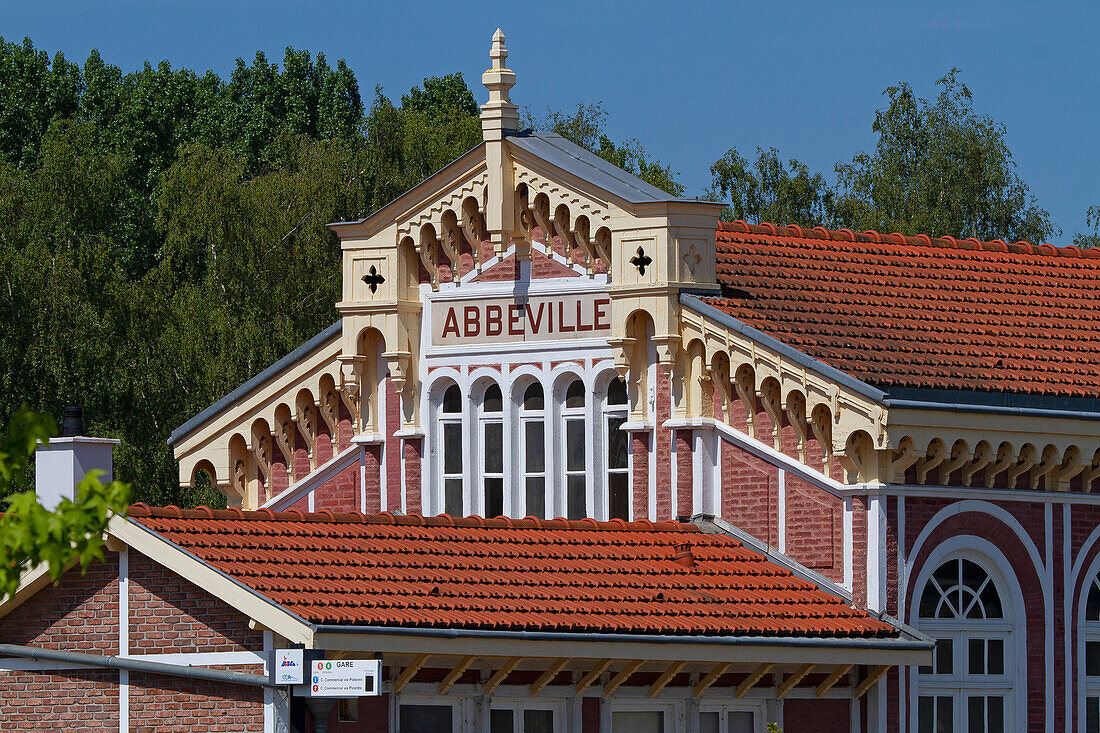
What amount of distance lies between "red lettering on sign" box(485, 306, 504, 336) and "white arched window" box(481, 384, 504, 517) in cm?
64

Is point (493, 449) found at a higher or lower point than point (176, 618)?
higher

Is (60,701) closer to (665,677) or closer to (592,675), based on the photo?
(592,675)

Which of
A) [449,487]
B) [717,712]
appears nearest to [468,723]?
[717,712]

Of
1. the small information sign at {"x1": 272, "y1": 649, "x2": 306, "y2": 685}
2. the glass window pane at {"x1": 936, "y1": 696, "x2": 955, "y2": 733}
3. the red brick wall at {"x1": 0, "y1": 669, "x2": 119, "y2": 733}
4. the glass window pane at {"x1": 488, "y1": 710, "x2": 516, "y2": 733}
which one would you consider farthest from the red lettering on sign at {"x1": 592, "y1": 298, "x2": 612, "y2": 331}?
the small information sign at {"x1": 272, "y1": 649, "x2": 306, "y2": 685}

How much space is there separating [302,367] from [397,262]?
197 centimetres

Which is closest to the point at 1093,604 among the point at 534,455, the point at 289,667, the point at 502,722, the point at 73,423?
the point at 534,455

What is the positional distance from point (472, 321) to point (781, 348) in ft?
14.8

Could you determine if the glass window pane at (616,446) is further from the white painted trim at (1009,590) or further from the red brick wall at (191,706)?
the red brick wall at (191,706)

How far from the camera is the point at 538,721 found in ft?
85.0

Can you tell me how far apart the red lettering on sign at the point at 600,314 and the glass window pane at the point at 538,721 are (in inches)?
235

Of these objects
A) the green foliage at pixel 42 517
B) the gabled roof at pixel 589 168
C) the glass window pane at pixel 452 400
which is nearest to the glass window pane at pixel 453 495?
the glass window pane at pixel 452 400

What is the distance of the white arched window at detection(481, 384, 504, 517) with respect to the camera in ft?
102

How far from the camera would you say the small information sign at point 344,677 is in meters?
22.7

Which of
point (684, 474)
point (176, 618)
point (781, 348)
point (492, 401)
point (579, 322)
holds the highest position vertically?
point (579, 322)
